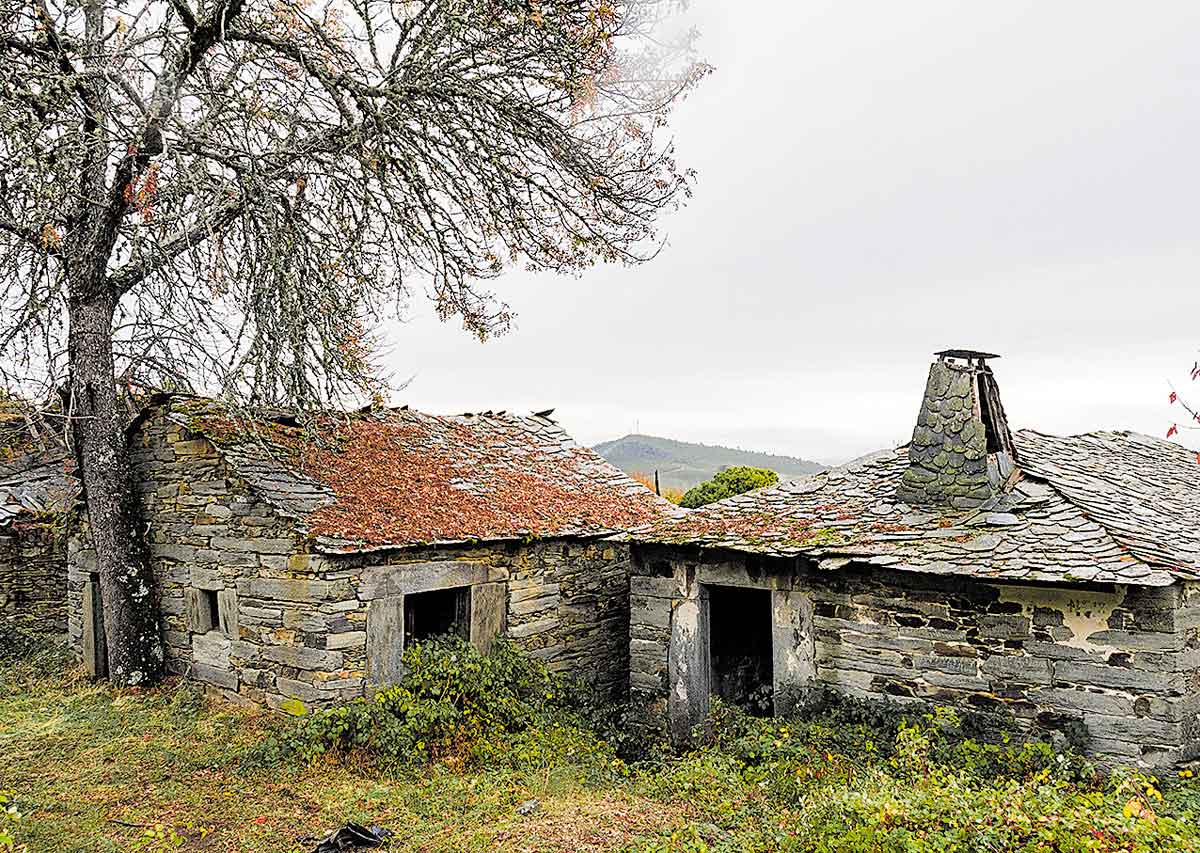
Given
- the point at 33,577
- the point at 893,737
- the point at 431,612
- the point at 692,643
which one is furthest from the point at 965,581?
the point at 33,577

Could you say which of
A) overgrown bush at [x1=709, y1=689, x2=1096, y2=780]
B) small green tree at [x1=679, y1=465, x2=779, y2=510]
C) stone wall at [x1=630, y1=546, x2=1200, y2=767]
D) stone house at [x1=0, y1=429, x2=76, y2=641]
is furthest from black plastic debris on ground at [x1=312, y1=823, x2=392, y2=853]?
small green tree at [x1=679, y1=465, x2=779, y2=510]

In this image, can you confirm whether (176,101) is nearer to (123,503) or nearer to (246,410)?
(246,410)

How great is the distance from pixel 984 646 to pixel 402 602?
5957mm

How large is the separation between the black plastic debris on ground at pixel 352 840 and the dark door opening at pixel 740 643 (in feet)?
18.1

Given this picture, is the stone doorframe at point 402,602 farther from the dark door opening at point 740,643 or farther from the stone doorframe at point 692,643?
the dark door opening at point 740,643

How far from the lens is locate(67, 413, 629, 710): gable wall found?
9.41 metres

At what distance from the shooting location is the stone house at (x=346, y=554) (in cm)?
951

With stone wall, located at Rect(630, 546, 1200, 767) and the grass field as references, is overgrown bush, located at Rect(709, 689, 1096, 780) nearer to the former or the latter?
the grass field

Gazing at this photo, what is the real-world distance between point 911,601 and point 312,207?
780 cm

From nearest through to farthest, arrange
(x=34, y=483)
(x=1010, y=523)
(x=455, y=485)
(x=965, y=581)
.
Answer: (x=965, y=581), (x=1010, y=523), (x=455, y=485), (x=34, y=483)

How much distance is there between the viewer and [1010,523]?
27.8 feet

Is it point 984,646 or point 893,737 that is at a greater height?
point 984,646

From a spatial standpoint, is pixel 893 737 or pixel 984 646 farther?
pixel 893 737

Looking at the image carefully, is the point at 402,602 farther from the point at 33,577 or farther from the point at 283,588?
the point at 33,577
